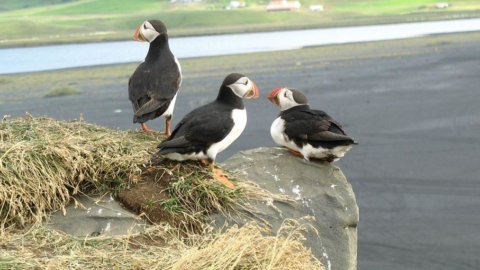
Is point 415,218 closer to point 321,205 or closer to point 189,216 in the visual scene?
point 321,205

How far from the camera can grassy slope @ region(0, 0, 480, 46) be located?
230 ft

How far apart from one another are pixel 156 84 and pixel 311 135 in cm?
193

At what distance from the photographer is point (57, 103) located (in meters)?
29.5

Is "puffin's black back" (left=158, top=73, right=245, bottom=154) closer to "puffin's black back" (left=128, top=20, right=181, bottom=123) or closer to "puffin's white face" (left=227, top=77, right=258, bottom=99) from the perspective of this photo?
"puffin's white face" (left=227, top=77, right=258, bottom=99)

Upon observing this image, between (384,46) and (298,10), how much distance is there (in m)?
49.4

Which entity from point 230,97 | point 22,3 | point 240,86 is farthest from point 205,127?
point 22,3

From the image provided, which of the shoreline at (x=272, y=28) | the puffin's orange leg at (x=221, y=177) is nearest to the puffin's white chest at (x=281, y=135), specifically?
the puffin's orange leg at (x=221, y=177)

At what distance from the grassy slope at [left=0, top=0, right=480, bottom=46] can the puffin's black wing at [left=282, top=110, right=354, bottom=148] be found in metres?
55.2

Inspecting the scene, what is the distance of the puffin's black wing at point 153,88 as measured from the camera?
8977mm

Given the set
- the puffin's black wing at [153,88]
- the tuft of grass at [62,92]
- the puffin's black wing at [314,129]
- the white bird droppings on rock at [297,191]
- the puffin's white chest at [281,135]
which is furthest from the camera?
the tuft of grass at [62,92]

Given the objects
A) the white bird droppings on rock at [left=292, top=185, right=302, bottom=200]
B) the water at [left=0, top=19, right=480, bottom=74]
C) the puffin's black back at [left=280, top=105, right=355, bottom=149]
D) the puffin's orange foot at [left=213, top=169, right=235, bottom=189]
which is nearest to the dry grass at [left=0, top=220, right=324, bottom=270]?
the puffin's orange foot at [left=213, top=169, right=235, bottom=189]

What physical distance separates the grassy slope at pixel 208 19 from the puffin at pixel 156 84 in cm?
5400

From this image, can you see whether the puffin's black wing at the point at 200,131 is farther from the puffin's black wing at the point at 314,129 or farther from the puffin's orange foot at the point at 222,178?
the puffin's black wing at the point at 314,129

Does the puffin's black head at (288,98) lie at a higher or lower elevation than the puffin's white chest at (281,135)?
higher
